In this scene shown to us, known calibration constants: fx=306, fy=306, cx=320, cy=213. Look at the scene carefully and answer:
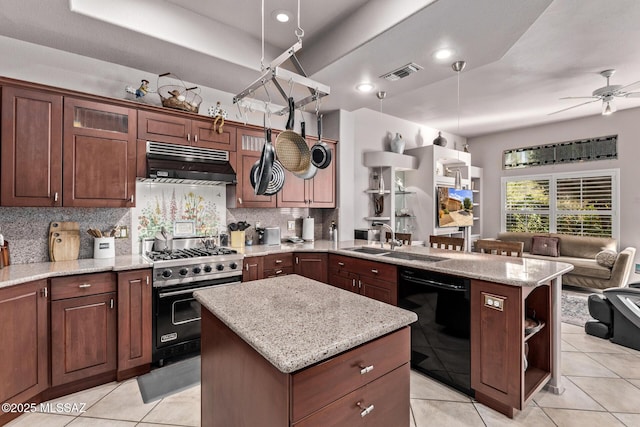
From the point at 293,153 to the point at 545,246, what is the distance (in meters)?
5.65

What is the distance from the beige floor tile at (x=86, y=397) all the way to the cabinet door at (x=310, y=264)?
74.8 inches

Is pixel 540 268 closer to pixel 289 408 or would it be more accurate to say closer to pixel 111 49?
pixel 289 408

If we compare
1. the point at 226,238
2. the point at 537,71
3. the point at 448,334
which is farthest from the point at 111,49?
the point at 537,71

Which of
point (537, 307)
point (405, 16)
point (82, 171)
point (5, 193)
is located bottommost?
point (537, 307)

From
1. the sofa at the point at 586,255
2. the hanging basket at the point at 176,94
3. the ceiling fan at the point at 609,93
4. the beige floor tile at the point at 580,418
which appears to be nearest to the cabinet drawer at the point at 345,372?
the beige floor tile at the point at 580,418

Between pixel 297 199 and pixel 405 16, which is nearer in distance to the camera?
pixel 405 16

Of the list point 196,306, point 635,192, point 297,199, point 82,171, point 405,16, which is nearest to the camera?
point 405,16

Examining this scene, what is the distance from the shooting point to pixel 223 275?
114 inches

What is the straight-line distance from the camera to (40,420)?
2031 millimetres

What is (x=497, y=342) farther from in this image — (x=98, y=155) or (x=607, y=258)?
(x=607, y=258)

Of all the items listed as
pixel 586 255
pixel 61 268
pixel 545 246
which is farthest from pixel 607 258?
pixel 61 268

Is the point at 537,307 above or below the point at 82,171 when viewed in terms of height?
below

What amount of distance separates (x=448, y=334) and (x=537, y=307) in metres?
0.70

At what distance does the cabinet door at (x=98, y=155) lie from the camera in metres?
2.49
